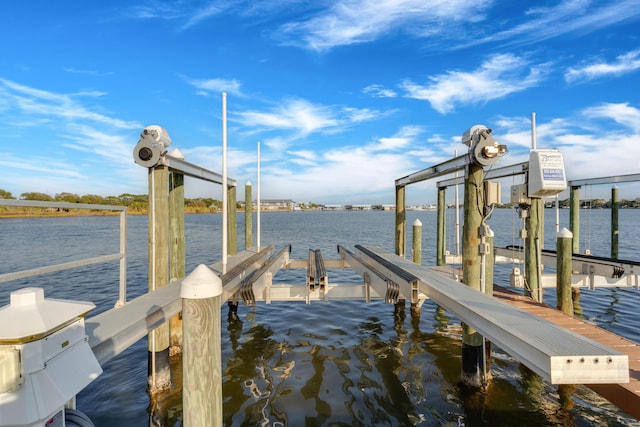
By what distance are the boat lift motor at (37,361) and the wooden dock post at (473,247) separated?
5.53 meters

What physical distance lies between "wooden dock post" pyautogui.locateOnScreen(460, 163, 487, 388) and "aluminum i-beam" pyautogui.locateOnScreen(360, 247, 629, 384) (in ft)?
2.66

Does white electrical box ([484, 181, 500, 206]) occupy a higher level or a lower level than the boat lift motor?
higher

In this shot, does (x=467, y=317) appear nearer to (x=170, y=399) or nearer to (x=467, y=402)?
(x=467, y=402)

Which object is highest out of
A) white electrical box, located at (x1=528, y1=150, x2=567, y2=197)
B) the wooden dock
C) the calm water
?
white electrical box, located at (x1=528, y1=150, x2=567, y2=197)

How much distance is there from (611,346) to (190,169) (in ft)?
26.8

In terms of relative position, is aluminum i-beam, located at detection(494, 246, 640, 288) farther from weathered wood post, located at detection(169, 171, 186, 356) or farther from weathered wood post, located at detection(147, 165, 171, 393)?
weathered wood post, located at detection(147, 165, 171, 393)

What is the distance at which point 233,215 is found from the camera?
11789 mm

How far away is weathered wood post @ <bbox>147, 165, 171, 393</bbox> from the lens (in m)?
5.92

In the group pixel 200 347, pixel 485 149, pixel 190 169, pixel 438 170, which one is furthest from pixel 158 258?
pixel 438 170

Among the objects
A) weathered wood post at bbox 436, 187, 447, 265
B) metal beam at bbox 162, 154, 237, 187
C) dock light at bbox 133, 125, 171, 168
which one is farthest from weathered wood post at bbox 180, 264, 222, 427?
weathered wood post at bbox 436, 187, 447, 265

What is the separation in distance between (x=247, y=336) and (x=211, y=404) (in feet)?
19.8

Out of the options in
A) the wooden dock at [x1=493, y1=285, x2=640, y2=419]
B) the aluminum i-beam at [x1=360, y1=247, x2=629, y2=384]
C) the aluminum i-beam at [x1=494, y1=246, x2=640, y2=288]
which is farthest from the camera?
the aluminum i-beam at [x1=494, y1=246, x2=640, y2=288]

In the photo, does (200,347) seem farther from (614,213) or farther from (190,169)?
(614,213)

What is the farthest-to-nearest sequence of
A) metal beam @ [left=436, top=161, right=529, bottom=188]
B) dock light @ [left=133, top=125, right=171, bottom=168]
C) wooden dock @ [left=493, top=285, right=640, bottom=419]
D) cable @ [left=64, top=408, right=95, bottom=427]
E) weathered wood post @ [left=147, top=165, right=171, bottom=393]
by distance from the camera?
metal beam @ [left=436, top=161, right=529, bottom=188] < dock light @ [left=133, top=125, right=171, bottom=168] < weathered wood post @ [left=147, top=165, right=171, bottom=393] < wooden dock @ [left=493, top=285, right=640, bottom=419] < cable @ [left=64, top=408, right=95, bottom=427]
